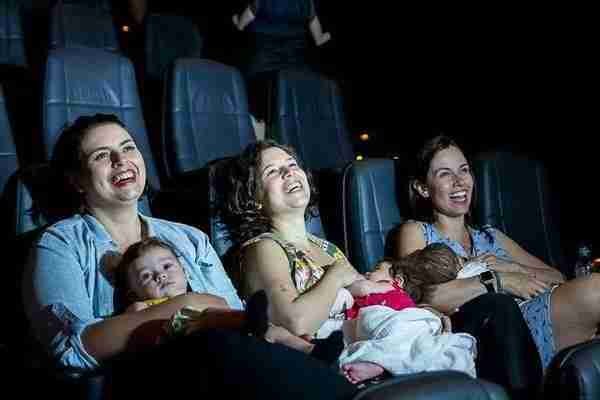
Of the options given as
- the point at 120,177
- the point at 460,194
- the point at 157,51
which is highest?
the point at 157,51

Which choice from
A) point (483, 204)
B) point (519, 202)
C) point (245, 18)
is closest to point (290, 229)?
point (483, 204)

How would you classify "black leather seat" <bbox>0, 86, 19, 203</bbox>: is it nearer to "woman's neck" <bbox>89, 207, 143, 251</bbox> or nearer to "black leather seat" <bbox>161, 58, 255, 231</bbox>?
"woman's neck" <bbox>89, 207, 143, 251</bbox>

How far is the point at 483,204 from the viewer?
2521mm

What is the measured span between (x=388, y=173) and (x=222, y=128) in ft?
2.07

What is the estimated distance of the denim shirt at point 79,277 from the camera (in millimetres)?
1331

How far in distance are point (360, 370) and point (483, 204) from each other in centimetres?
133

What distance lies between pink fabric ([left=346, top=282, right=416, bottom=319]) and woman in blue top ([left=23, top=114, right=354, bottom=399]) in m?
0.28

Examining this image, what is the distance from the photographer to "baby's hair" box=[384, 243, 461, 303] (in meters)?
1.83

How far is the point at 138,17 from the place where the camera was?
3.73m

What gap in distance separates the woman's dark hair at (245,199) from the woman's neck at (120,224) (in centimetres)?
30

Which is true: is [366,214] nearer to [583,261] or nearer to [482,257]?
[482,257]

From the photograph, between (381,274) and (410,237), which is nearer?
(381,274)

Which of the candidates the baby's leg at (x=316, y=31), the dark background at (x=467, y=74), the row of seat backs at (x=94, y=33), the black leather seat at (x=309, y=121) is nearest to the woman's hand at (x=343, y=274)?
the black leather seat at (x=309, y=121)

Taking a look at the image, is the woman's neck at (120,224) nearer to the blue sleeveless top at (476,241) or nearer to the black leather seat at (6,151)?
the black leather seat at (6,151)
